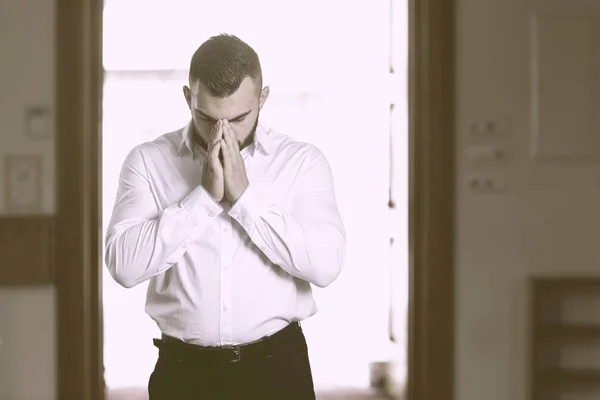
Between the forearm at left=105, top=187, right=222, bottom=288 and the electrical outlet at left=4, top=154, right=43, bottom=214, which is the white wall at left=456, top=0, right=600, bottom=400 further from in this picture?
the electrical outlet at left=4, top=154, right=43, bottom=214

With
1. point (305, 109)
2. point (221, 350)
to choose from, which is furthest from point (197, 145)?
point (305, 109)

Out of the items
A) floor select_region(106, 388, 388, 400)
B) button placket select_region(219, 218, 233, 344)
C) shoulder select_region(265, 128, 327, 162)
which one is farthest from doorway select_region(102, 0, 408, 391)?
button placket select_region(219, 218, 233, 344)

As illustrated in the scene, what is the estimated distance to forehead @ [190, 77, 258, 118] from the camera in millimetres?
2361

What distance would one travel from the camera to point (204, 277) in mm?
2273

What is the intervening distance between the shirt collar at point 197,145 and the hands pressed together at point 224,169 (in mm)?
196

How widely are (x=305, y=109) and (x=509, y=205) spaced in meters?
2.67

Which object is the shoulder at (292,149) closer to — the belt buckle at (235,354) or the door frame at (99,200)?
the door frame at (99,200)

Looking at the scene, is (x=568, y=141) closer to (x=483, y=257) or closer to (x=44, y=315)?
(x=483, y=257)

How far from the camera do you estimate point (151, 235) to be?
2180 millimetres

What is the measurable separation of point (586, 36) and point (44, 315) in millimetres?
Answer: 2006

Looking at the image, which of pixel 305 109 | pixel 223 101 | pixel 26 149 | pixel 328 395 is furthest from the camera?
pixel 305 109

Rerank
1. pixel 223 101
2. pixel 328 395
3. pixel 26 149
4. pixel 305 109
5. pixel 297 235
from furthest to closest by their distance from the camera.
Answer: pixel 305 109
pixel 328 395
pixel 223 101
pixel 26 149
pixel 297 235

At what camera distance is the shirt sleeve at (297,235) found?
7.07 ft

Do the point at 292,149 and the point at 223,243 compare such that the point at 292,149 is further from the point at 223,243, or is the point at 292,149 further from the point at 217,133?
the point at 223,243
